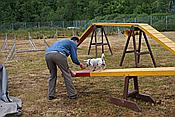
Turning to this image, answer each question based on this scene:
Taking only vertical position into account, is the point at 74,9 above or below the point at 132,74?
above

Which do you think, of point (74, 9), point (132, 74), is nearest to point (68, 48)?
point (132, 74)

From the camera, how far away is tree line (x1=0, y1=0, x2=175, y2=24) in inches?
2408

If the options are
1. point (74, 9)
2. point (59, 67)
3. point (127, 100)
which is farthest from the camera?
point (74, 9)

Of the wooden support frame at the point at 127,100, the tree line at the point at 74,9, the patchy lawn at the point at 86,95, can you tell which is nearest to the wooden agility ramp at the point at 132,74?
the wooden support frame at the point at 127,100

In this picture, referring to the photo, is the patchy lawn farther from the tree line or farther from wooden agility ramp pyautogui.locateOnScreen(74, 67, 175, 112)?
the tree line

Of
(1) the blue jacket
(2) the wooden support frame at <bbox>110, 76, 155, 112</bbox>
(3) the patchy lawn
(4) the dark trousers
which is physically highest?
(1) the blue jacket

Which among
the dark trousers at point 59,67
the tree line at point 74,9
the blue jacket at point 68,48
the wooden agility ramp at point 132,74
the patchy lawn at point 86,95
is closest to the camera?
the wooden agility ramp at point 132,74

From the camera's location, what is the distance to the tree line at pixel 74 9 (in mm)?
61156

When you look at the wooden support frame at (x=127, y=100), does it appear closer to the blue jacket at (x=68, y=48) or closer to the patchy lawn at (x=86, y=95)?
→ the patchy lawn at (x=86, y=95)

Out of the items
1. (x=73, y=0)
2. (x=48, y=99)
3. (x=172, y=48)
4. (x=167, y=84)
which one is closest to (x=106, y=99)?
(x=48, y=99)

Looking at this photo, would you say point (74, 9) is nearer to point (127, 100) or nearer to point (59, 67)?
point (59, 67)

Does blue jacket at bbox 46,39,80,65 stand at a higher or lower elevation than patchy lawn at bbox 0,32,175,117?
higher

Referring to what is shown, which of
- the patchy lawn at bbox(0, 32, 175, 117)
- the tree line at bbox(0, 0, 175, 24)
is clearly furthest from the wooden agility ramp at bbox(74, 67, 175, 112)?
the tree line at bbox(0, 0, 175, 24)

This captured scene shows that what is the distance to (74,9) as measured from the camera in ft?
225
